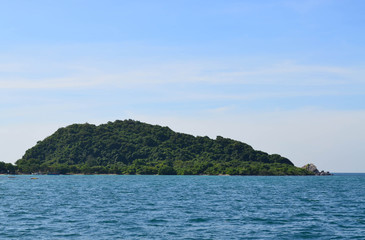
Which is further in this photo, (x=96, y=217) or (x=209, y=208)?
(x=209, y=208)

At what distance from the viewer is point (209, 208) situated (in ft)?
250

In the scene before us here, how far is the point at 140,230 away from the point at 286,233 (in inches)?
671

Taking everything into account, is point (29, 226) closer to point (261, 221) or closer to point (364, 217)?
point (261, 221)

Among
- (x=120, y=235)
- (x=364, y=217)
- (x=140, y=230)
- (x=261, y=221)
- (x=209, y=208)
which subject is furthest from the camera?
(x=209, y=208)

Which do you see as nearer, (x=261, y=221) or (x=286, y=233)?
(x=286, y=233)

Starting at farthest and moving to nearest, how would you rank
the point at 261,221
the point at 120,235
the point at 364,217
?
the point at 364,217, the point at 261,221, the point at 120,235

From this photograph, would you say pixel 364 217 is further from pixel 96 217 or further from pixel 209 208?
pixel 96 217

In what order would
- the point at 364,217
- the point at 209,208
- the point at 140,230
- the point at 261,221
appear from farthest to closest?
the point at 209,208 → the point at 364,217 → the point at 261,221 → the point at 140,230

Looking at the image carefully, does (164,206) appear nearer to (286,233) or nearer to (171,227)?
(171,227)

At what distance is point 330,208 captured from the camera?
260 ft

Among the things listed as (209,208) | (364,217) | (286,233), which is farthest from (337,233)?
(209,208)

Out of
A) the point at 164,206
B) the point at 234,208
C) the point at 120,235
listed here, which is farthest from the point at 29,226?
the point at 234,208

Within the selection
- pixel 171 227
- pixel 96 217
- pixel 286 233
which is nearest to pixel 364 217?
pixel 286 233

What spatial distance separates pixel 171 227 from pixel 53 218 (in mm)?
18523
